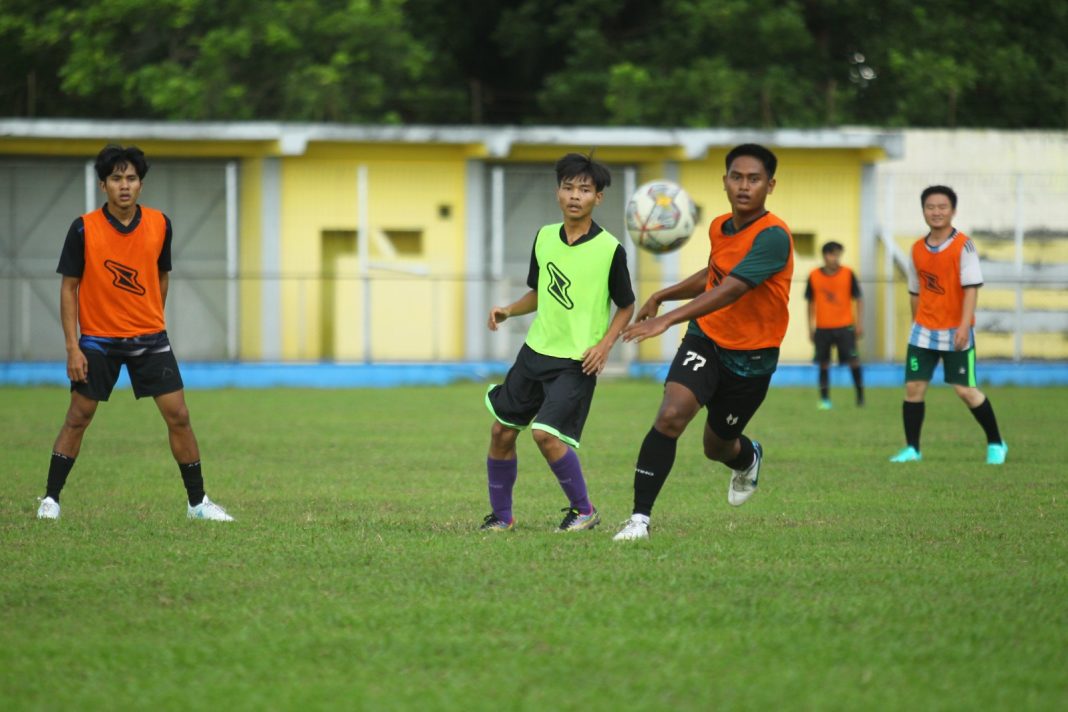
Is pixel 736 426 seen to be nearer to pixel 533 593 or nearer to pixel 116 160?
pixel 533 593

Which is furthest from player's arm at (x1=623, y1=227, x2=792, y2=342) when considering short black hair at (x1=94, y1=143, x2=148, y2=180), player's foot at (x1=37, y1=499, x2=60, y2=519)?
player's foot at (x1=37, y1=499, x2=60, y2=519)

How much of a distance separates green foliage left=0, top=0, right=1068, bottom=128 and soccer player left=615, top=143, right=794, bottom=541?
72.5ft

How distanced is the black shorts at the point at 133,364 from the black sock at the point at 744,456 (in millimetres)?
2959

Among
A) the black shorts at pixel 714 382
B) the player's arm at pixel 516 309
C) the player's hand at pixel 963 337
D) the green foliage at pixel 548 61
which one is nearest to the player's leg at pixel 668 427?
the black shorts at pixel 714 382

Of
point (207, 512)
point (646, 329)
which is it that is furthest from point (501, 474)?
point (207, 512)

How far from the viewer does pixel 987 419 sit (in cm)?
1188

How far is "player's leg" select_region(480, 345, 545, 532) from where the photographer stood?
7.57 meters

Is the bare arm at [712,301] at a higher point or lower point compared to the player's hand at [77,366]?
higher

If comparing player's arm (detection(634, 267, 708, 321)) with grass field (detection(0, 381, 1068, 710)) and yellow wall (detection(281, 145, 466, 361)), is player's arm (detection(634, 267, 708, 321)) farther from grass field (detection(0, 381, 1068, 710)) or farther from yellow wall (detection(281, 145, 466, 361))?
yellow wall (detection(281, 145, 466, 361))

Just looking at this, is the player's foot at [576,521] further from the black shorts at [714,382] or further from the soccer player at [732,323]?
the black shorts at [714,382]

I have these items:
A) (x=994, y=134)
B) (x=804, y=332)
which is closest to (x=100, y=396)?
(x=804, y=332)

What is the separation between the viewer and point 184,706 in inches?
176

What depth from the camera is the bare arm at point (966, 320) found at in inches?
443

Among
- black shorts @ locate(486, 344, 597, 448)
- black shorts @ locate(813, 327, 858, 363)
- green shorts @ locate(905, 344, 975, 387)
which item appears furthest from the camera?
black shorts @ locate(813, 327, 858, 363)
